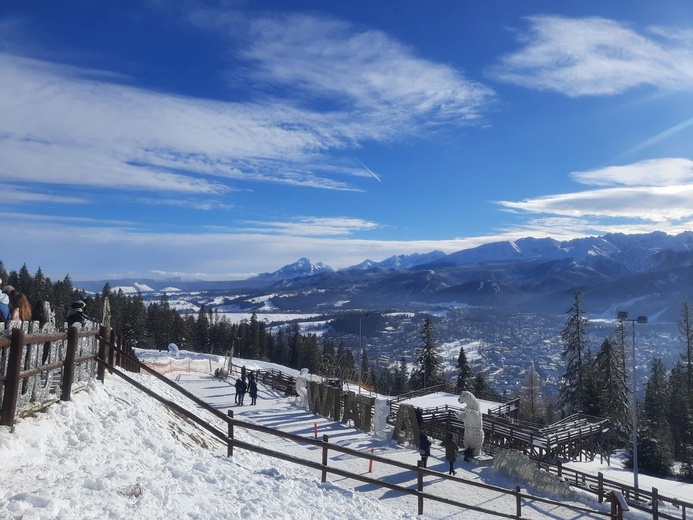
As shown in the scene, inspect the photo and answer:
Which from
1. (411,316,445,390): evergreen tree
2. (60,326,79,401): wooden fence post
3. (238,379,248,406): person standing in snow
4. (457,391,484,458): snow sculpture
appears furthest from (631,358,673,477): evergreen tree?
(60,326,79,401): wooden fence post

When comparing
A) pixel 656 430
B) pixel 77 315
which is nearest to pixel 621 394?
pixel 656 430

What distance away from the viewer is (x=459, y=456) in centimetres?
2055

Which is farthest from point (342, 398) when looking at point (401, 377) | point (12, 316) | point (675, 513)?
point (401, 377)

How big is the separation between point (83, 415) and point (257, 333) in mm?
81516

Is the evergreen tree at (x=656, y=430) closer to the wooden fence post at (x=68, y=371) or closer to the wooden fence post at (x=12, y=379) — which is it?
the wooden fence post at (x=68, y=371)

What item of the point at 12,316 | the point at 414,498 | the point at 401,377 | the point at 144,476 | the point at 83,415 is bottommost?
the point at 401,377

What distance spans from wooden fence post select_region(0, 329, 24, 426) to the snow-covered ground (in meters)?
0.19

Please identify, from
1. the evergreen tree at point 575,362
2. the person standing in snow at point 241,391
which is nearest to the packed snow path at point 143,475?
the person standing in snow at point 241,391

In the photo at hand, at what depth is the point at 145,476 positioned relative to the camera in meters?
7.40

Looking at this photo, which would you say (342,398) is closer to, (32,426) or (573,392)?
(32,426)

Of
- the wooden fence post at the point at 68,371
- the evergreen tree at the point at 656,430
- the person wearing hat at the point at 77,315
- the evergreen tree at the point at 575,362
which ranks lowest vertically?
the evergreen tree at the point at 656,430

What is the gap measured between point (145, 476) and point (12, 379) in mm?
2270

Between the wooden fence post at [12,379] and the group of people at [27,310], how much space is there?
196cm

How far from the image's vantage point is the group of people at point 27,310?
8.73m
